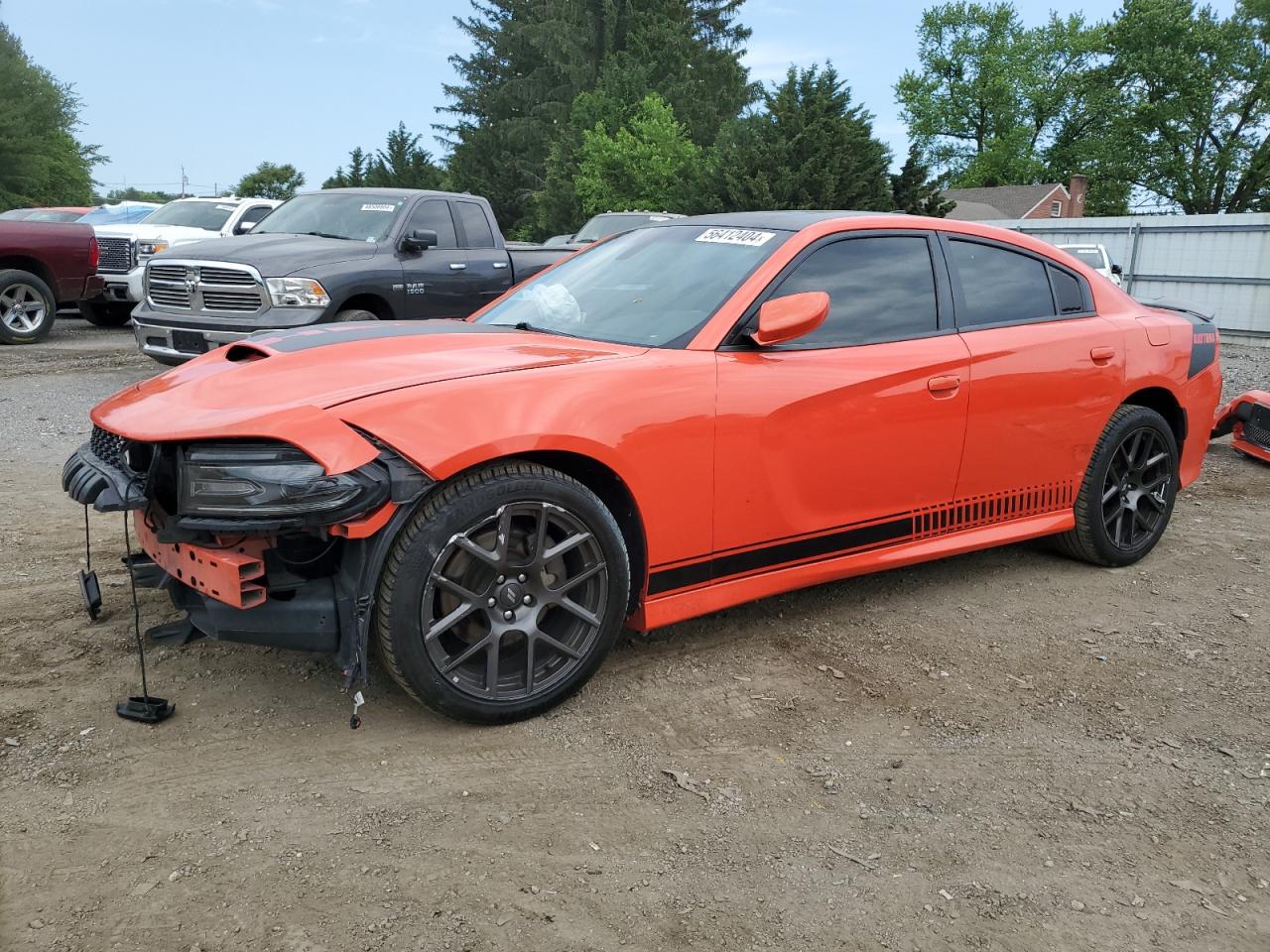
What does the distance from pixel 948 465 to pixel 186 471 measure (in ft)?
9.22

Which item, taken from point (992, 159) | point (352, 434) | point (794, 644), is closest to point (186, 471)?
point (352, 434)

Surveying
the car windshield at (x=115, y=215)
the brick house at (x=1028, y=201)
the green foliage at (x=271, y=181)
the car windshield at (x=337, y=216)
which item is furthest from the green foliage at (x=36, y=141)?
the car windshield at (x=337, y=216)

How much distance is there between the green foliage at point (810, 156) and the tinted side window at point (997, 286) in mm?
20734

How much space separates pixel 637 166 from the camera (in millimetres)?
40344

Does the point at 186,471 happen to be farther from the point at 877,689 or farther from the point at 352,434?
the point at 877,689

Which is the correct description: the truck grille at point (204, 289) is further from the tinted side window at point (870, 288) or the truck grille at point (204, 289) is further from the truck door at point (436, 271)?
the tinted side window at point (870, 288)

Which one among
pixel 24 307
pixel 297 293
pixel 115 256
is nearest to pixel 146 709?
pixel 297 293

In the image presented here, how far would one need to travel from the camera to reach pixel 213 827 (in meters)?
2.70

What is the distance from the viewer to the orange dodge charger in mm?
2984

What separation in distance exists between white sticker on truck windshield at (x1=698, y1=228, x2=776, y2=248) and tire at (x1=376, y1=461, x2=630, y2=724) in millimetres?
1284

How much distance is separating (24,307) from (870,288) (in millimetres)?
12233

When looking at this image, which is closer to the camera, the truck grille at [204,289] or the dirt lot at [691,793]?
the dirt lot at [691,793]

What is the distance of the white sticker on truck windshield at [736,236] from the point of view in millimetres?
4016

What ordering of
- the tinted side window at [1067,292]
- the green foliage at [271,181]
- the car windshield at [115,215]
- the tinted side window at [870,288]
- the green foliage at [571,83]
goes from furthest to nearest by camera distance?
the green foliage at [271,181]
the green foliage at [571,83]
the car windshield at [115,215]
the tinted side window at [1067,292]
the tinted side window at [870,288]
